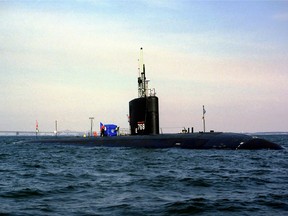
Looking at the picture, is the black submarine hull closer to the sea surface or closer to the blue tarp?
the sea surface

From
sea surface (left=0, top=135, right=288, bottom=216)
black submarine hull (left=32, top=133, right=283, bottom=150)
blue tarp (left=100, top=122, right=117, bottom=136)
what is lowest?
sea surface (left=0, top=135, right=288, bottom=216)

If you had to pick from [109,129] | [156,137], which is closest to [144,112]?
[156,137]

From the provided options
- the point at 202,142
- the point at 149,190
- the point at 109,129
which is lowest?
the point at 149,190

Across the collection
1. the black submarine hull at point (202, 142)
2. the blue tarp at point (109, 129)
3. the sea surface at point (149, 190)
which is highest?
the blue tarp at point (109, 129)

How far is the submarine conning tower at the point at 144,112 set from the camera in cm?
3541

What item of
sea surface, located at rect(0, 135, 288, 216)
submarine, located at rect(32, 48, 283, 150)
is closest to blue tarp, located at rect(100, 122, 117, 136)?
submarine, located at rect(32, 48, 283, 150)

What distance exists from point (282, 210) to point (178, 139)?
24.1m

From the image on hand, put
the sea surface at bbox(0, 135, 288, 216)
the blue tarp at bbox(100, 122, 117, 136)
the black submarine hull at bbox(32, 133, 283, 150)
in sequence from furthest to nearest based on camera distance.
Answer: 1. the blue tarp at bbox(100, 122, 117, 136)
2. the black submarine hull at bbox(32, 133, 283, 150)
3. the sea surface at bbox(0, 135, 288, 216)

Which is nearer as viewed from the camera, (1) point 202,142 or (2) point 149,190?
(2) point 149,190

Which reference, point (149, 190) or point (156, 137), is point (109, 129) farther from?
point (149, 190)

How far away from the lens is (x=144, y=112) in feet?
117

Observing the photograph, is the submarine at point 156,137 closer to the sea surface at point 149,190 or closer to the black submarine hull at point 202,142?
the black submarine hull at point 202,142

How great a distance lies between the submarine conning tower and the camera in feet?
116

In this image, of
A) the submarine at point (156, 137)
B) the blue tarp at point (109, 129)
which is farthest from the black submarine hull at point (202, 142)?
the blue tarp at point (109, 129)
